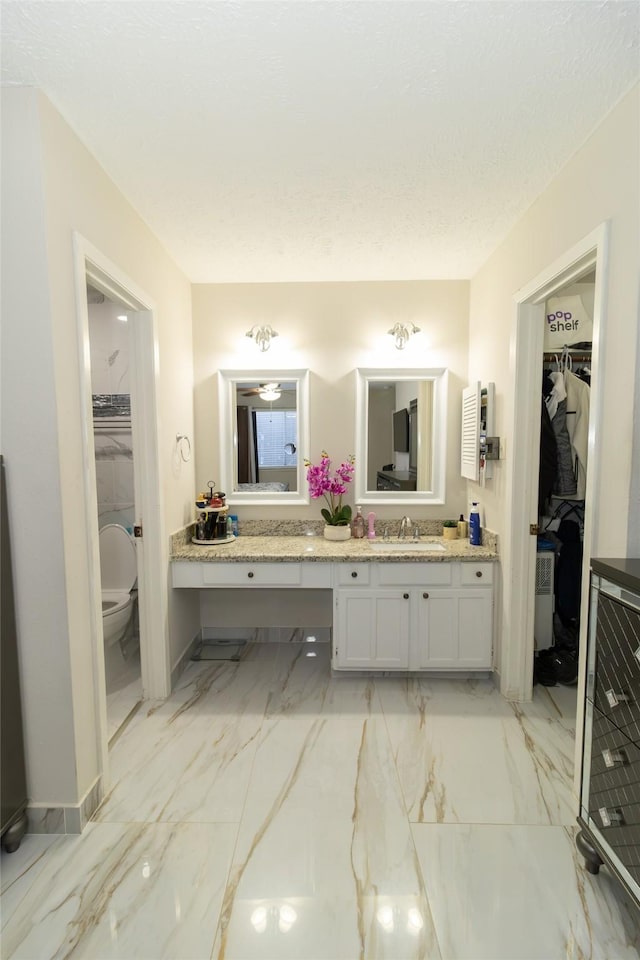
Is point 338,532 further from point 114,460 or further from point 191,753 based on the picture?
point 114,460

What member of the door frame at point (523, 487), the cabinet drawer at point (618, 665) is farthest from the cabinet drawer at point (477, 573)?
the cabinet drawer at point (618, 665)

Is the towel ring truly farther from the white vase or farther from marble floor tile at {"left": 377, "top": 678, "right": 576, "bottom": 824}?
marble floor tile at {"left": 377, "top": 678, "right": 576, "bottom": 824}

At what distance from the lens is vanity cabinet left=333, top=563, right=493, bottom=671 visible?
96.9 inches

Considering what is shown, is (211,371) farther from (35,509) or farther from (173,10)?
(173,10)

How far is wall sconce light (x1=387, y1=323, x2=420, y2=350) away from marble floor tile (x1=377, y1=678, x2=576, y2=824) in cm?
220

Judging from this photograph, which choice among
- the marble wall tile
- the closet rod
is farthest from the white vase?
the marble wall tile

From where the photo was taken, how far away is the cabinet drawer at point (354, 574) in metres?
2.48

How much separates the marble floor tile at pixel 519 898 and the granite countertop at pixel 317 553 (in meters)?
1.23

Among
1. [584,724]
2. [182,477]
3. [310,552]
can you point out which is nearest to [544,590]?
[584,724]

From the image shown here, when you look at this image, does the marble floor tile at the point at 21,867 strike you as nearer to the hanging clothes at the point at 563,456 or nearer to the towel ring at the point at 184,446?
the towel ring at the point at 184,446

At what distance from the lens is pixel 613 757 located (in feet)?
4.18

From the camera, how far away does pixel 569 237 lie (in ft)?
5.60

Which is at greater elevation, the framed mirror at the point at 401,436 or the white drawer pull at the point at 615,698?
the framed mirror at the point at 401,436

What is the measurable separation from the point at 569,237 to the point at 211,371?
2.20 metres
